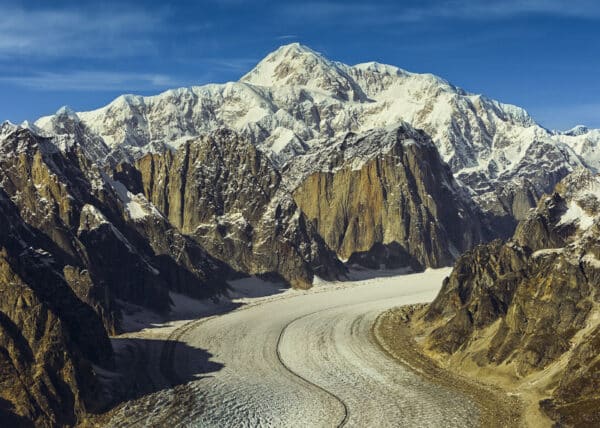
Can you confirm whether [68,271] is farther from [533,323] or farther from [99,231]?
[533,323]

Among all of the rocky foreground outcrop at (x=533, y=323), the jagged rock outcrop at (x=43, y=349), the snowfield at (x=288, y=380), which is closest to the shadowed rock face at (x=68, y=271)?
the jagged rock outcrop at (x=43, y=349)

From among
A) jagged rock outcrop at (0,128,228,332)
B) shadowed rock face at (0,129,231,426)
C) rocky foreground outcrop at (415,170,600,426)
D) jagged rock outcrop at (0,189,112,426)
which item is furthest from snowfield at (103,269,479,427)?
jagged rock outcrop at (0,128,228,332)

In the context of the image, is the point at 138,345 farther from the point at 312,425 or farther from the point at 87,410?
the point at 312,425

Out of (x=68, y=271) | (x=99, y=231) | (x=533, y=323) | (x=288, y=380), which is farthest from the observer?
(x=99, y=231)

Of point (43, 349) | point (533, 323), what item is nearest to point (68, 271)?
point (43, 349)

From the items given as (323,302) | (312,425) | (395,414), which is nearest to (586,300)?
(395,414)

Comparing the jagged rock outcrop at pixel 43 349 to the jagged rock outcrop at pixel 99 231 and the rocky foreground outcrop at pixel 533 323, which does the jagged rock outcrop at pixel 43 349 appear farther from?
the rocky foreground outcrop at pixel 533 323
